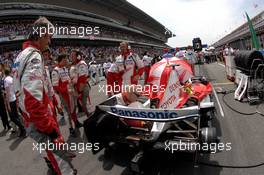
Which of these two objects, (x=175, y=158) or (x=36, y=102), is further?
(x=175, y=158)

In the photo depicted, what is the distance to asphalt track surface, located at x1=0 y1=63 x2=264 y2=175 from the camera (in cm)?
397

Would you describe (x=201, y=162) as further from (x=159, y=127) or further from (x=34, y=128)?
(x=34, y=128)

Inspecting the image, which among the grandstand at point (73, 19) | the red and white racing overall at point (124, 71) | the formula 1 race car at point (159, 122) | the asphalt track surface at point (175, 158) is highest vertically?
the grandstand at point (73, 19)

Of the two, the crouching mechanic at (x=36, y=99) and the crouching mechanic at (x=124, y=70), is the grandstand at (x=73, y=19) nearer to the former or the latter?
the crouching mechanic at (x=124, y=70)

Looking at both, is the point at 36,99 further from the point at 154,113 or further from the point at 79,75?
the point at 79,75

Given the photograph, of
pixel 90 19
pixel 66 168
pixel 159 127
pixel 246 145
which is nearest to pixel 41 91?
pixel 66 168

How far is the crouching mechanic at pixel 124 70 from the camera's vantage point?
6.64 metres

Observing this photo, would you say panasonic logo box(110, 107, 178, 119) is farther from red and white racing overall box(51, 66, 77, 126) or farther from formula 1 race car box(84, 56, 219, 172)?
red and white racing overall box(51, 66, 77, 126)

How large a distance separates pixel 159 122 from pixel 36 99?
5.98ft

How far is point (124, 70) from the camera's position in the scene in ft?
22.1


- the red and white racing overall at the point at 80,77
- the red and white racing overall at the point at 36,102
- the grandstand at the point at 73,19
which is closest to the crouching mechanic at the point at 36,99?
the red and white racing overall at the point at 36,102

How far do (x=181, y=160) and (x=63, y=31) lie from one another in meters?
31.1

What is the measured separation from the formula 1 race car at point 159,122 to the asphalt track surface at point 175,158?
0.79 ft

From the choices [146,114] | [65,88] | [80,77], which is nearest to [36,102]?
[146,114]
